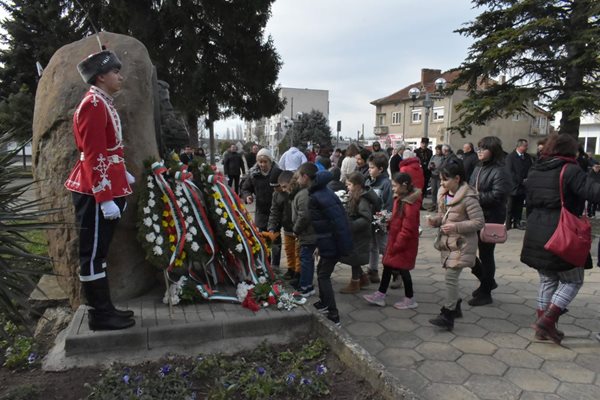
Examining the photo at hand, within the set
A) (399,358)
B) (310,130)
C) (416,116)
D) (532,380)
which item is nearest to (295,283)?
(399,358)

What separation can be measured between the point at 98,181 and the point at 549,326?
380 centimetres

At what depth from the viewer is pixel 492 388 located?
9.77ft

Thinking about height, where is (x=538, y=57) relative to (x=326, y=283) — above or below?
above

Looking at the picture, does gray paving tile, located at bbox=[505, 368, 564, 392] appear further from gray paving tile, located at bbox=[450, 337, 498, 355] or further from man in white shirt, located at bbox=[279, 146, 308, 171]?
man in white shirt, located at bbox=[279, 146, 308, 171]

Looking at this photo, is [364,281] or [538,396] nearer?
[538,396]

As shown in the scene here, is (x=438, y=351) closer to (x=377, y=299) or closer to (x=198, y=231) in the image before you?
(x=377, y=299)

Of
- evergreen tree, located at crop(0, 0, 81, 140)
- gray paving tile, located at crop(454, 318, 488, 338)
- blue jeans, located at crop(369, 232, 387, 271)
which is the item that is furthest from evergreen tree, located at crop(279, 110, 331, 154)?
gray paving tile, located at crop(454, 318, 488, 338)

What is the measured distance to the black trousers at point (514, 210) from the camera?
Answer: 30.0ft

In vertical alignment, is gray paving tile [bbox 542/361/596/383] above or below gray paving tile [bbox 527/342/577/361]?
above

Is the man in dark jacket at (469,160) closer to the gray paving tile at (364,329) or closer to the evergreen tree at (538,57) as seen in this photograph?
A: the evergreen tree at (538,57)

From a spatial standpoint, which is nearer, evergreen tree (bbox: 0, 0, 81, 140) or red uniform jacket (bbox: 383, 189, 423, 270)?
red uniform jacket (bbox: 383, 189, 423, 270)

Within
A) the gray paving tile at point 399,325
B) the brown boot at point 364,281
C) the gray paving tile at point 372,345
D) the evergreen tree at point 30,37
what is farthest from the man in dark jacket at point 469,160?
the evergreen tree at point 30,37

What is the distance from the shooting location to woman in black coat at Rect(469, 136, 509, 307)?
14.8 ft

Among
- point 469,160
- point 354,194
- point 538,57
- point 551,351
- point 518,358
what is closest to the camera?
point 518,358
